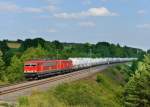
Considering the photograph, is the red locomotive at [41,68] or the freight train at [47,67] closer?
the red locomotive at [41,68]

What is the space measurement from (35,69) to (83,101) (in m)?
26.8

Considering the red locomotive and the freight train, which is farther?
the freight train

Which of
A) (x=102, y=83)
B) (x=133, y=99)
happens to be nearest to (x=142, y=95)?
(x=133, y=99)

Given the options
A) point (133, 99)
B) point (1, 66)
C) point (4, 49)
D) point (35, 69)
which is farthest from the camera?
point (4, 49)

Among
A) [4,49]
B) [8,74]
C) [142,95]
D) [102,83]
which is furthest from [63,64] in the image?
[4,49]

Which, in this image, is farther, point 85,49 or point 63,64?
point 85,49

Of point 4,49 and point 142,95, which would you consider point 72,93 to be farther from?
point 4,49

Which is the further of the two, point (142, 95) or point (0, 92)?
point (142, 95)

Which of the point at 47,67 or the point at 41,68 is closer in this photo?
the point at 41,68

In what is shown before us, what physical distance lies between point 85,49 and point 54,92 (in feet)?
489

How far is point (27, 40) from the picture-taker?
168 metres

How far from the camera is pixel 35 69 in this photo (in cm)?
6412

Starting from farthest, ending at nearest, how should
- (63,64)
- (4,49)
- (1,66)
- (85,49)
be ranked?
(85,49) → (4,49) → (1,66) → (63,64)

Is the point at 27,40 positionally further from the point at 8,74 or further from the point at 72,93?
the point at 72,93
